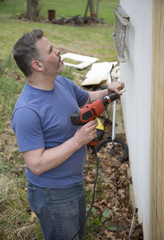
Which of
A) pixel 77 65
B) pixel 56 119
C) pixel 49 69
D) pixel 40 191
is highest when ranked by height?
pixel 49 69

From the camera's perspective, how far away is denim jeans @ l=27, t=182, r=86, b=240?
2012 mm

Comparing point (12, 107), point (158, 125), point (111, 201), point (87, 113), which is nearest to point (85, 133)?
point (87, 113)

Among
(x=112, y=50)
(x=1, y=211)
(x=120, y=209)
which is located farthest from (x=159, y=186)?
(x=112, y=50)

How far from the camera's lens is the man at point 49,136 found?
176 cm

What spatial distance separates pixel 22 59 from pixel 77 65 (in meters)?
7.06

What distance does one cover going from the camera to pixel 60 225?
206cm

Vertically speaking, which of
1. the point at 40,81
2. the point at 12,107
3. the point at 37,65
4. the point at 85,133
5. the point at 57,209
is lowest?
the point at 12,107

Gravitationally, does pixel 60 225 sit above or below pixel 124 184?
above

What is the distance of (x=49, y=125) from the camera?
1.85 metres

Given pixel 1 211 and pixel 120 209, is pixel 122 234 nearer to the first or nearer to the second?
Answer: pixel 120 209

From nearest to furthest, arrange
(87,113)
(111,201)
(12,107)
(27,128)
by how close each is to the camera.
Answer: (27,128)
(87,113)
(111,201)
(12,107)

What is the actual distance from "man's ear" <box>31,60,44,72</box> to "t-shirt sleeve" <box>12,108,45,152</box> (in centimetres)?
29

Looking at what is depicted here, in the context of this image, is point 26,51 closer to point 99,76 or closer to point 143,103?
point 143,103

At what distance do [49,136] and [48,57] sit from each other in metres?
0.55
